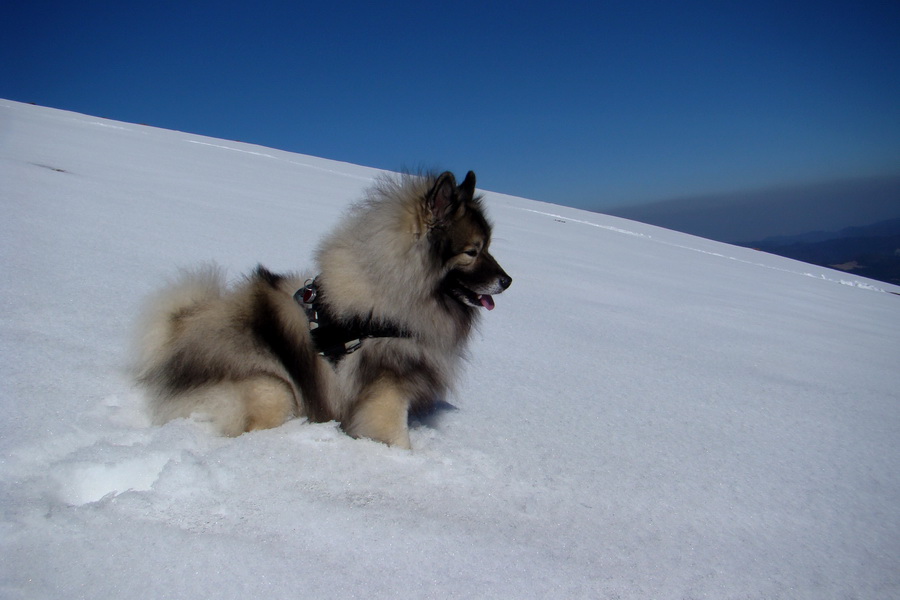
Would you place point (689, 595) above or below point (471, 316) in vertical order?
below

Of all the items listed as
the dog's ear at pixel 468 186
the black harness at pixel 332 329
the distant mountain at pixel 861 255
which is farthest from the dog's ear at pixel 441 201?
the distant mountain at pixel 861 255

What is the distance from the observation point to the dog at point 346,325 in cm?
194

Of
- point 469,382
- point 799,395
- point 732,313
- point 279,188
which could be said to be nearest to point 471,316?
point 469,382

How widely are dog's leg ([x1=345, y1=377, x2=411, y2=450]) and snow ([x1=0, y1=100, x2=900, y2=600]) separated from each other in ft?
0.39

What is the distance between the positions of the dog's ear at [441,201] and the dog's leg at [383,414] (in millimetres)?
779

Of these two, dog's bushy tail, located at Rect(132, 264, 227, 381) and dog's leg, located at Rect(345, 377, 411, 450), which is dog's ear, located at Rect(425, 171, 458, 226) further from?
dog's bushy tail, located at Rect(132, 264, 227, 381)

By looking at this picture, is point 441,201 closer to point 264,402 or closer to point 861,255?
point 264,402

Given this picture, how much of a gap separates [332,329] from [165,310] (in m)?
0.73

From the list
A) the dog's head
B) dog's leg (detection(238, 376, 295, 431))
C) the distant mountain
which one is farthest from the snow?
the distant mountain

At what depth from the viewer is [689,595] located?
133 cm

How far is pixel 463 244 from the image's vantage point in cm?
232

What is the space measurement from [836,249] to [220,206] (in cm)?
6718

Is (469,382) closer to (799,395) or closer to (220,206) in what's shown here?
(799,395)

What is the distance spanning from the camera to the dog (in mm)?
1944
